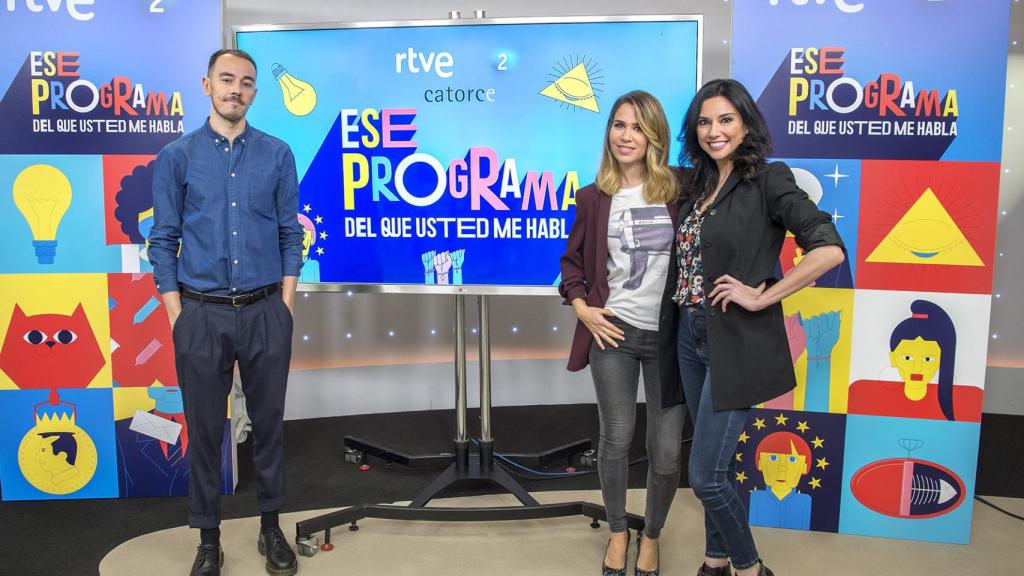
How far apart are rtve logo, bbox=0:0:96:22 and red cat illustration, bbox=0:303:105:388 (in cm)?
107

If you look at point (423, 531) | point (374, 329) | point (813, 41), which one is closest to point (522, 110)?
point (813, 41)

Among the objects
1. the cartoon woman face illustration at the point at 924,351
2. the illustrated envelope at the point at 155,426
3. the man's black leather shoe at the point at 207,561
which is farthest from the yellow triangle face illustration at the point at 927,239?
the illustrated envelope at the point at 155,426

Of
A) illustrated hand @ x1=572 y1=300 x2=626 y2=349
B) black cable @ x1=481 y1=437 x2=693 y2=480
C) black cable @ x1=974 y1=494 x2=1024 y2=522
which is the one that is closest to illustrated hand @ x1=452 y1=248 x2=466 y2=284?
illustrated hand @ x1=572 y1=300 x2=626 y2=349

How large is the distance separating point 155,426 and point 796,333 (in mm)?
2430

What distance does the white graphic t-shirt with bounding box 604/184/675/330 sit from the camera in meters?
2.25

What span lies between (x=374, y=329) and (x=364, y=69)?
1776 mm

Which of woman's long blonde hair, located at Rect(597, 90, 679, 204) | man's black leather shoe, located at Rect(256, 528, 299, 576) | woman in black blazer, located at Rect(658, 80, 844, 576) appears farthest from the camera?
man's black leather shoe, located at Rect(256, 528, 299, 576)

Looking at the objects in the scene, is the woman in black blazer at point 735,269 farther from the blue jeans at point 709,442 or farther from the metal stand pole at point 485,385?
the metal stand pole at point 485,385

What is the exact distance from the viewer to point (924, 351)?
2.67m

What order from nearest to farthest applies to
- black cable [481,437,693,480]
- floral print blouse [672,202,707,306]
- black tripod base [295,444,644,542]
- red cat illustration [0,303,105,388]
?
floral print blouse [672,202,707,306], black tripod base [295,444,644,542], red cat illustration [0,303,105,388], black cable [481,437,693,480]

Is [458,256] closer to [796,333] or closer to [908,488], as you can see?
[796,333]

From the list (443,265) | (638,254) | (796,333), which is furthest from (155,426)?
(796,333)

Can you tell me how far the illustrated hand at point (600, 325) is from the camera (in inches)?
Result: 89.7

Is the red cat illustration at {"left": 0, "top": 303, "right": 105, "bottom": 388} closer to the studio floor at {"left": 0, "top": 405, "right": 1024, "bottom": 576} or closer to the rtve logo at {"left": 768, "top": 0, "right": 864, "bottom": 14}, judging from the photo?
the studio floor at {"left": 0, "top": 405, "right": 1024, "bottom": 576}
